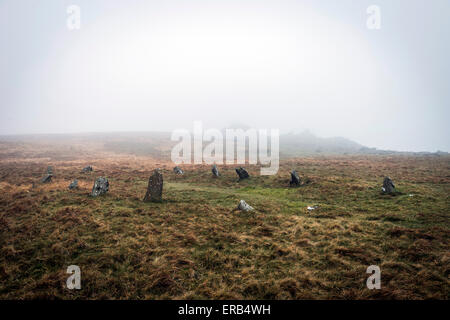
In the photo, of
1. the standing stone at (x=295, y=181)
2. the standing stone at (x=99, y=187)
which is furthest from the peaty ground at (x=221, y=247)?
the standing stone at (x=295, y=181)

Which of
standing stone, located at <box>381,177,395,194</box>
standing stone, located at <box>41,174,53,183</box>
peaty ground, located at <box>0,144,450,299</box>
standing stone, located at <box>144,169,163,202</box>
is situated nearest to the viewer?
peaty ground, located at <box>0,144,450,299</box>

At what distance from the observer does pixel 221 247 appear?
27.3 ft

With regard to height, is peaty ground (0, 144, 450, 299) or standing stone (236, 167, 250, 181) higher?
standing stone (236, 167, 250, 181)

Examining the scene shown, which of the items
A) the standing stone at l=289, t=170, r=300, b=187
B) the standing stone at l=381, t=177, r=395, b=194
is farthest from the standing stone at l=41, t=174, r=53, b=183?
the standing stone at l=381, t=177, r=395, b=194

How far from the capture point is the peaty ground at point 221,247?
5.75 m

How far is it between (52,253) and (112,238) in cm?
196

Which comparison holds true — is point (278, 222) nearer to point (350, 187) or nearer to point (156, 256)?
point (156, 256)

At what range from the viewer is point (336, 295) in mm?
5516

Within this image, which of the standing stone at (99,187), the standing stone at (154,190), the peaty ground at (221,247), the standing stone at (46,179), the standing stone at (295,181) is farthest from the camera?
the standing stone at (295,181)

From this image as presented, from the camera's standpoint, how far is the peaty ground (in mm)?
5754

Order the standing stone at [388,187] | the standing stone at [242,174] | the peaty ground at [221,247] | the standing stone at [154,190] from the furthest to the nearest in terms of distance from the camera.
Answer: the standing stone at [242,174] → the standing stone at [388,187] → the standing stone at [154,190] → the peaty ground at [221,247]

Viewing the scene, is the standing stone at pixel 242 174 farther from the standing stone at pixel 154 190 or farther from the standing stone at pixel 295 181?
the standing stone at pixel 154 190

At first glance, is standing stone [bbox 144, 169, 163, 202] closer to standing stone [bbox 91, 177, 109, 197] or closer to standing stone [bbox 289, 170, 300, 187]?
standing stone [bbox 91, 177, 109, 197]
